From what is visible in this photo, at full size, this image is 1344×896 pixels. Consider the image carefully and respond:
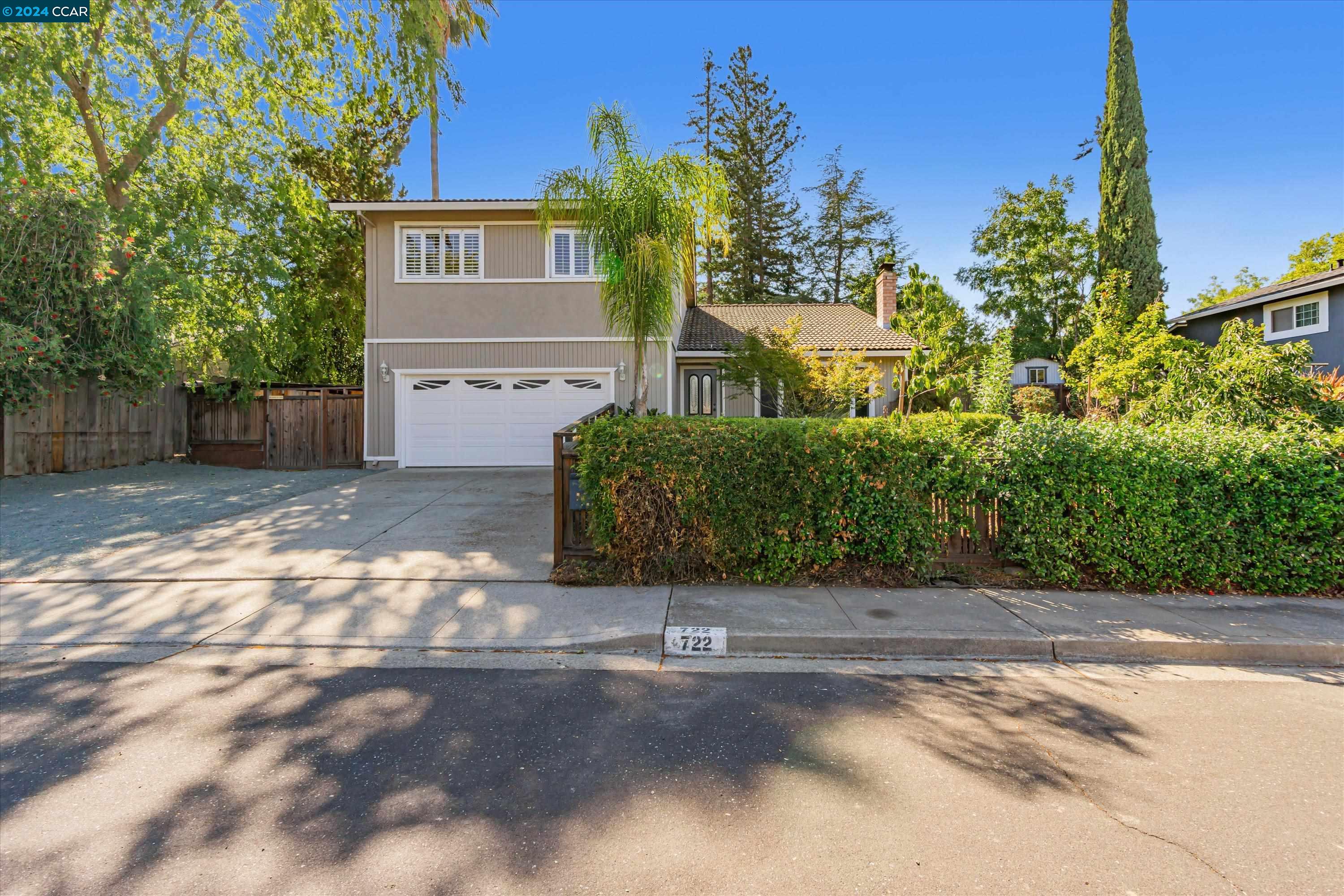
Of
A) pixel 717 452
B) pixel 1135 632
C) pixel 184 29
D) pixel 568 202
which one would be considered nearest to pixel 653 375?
pixel 568 202

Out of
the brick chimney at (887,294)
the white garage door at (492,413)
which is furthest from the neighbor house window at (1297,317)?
the white garage door at (492,413)

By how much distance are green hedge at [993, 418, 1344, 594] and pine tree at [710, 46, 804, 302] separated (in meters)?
25.0

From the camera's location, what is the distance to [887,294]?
1764cm

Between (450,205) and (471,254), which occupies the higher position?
(450,205)

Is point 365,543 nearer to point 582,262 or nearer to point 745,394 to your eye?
point 582,262

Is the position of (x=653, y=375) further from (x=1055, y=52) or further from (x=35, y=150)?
Answer: (x=35, y=150)

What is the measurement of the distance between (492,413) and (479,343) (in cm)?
152

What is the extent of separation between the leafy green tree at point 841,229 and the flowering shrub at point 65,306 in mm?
25844

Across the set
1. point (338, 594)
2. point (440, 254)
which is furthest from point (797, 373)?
point (338, 594)

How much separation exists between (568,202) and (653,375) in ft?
17.6

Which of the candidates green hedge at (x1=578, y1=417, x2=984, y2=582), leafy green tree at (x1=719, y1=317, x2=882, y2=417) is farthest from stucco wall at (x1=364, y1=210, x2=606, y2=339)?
green hedge at (x1=578, y1=417, x2=984, y2=582)

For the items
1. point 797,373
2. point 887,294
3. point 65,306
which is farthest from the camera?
point 887,294

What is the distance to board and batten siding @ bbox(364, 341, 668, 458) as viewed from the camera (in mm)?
13273

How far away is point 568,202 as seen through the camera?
8.09 meters
